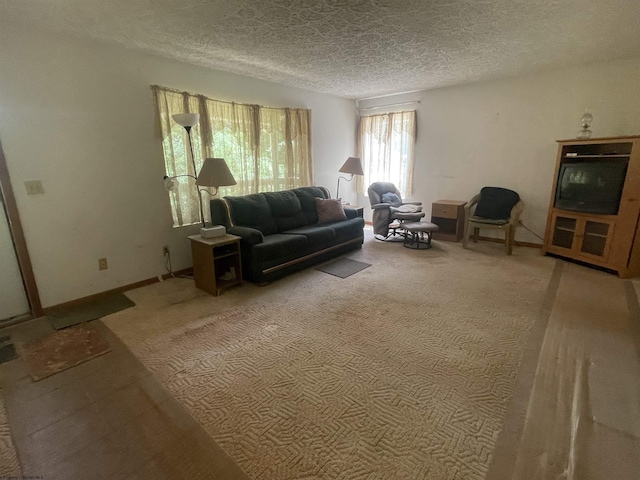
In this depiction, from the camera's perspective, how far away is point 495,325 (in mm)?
2447

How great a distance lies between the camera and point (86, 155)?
2840 mm

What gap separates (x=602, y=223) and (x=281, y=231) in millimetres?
3795

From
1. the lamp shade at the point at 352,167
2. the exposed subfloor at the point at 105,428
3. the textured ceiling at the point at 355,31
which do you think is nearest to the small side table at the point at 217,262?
the exposed subfloor at the point at 105,428

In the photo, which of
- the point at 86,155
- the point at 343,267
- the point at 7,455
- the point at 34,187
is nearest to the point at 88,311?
the point at 34,187

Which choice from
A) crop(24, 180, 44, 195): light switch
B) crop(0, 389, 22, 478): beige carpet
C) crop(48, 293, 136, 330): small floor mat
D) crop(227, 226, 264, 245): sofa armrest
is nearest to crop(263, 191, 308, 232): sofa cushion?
crop(227, 226, 264, 245): sofa armrest

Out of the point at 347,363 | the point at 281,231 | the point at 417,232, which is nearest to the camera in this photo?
the point at 347,363

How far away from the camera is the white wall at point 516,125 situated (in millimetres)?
3732

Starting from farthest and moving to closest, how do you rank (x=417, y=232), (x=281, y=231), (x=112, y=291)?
(x=417, y=232) < (x=281, y=231) < (x=112, y=291)

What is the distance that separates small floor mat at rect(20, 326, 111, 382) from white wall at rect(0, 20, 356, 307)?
0.61 m

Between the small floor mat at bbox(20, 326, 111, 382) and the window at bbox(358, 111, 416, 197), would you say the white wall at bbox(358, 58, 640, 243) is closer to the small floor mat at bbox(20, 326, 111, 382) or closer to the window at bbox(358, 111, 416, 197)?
the window at bbox(358, 111, 416, 197)

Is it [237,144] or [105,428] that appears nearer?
[105,428]

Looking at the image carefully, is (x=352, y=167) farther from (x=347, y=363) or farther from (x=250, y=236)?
(x=347, y=363)

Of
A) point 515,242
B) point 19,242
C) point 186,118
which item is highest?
point 186,118

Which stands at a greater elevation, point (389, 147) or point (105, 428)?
point (389, 147)
